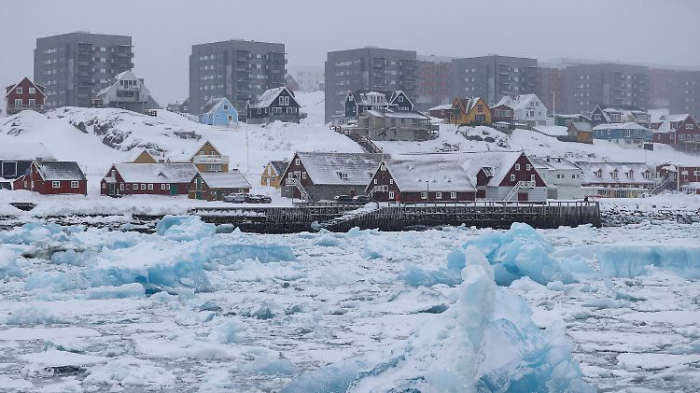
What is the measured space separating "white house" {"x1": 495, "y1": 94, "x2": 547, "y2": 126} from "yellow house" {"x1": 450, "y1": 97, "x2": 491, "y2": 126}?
25.0 feet

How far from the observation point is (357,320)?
23.8m

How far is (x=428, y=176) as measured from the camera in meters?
69.9

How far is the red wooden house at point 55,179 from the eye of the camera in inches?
2625

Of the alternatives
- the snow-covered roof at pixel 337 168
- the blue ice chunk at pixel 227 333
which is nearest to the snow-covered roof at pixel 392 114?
the snow-covered roof at pixel 337 168

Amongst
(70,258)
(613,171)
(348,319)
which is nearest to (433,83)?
(613,171)

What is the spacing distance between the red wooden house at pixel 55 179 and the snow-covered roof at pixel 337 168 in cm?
1480

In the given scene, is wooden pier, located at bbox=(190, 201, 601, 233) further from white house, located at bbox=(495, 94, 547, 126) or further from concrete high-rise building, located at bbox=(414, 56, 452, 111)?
concrete high-rise building, located at bbox=(414, 56, 452, 111)

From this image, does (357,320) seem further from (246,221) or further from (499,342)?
(246,221)

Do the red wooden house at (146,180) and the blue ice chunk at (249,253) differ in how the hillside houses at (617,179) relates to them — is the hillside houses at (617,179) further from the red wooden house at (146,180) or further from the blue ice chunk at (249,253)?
the blue ice chunk at (249,253)

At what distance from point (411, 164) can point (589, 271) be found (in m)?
38.9

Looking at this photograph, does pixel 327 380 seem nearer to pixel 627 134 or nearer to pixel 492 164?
pixel 492 164

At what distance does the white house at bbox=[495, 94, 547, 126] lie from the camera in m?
124

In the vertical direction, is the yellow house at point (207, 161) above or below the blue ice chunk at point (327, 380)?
above

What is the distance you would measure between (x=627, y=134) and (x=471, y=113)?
18.5 metres
